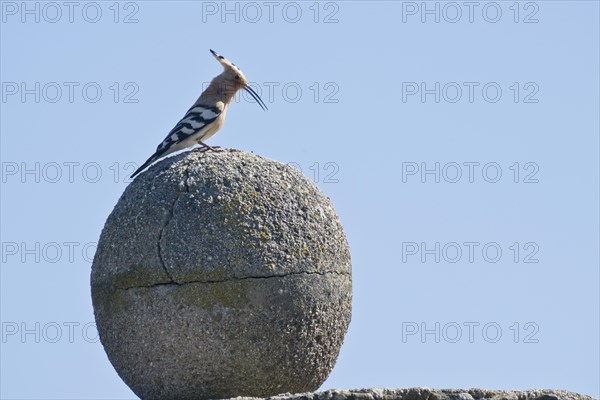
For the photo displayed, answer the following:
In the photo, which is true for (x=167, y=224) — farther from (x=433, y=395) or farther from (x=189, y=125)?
(x=433, y=395)

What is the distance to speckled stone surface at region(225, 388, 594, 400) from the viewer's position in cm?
1119

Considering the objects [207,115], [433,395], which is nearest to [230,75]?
[207,115]

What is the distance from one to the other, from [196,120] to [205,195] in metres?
2.01

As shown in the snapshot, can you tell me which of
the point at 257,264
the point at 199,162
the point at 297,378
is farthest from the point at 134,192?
the point at 297,378

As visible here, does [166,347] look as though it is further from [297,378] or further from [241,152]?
[241,152]

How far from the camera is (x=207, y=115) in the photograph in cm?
1417

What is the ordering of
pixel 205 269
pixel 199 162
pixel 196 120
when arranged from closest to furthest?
pixel 205 269 < pixel 199 162 < pixel 196 120

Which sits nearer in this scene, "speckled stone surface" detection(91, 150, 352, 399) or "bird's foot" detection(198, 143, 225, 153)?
"speckled stone surface" detection(91, 150, 352, 399)

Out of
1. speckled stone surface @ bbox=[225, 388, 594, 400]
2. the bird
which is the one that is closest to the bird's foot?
the bird

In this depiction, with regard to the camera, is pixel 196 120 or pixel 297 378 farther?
pixel 196 120

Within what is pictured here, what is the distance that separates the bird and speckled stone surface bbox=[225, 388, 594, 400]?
3.51 meters

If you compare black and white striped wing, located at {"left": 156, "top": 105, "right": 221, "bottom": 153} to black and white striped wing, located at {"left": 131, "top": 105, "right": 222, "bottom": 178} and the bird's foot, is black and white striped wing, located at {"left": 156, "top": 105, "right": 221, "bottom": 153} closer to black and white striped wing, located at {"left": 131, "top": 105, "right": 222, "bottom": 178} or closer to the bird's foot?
black and white striped wing, located at {"left": 131, "top": 105, "right": 222, "bottom": 178}

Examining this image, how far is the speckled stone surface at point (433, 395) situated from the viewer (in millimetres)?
11188

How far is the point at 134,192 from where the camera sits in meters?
12.7
